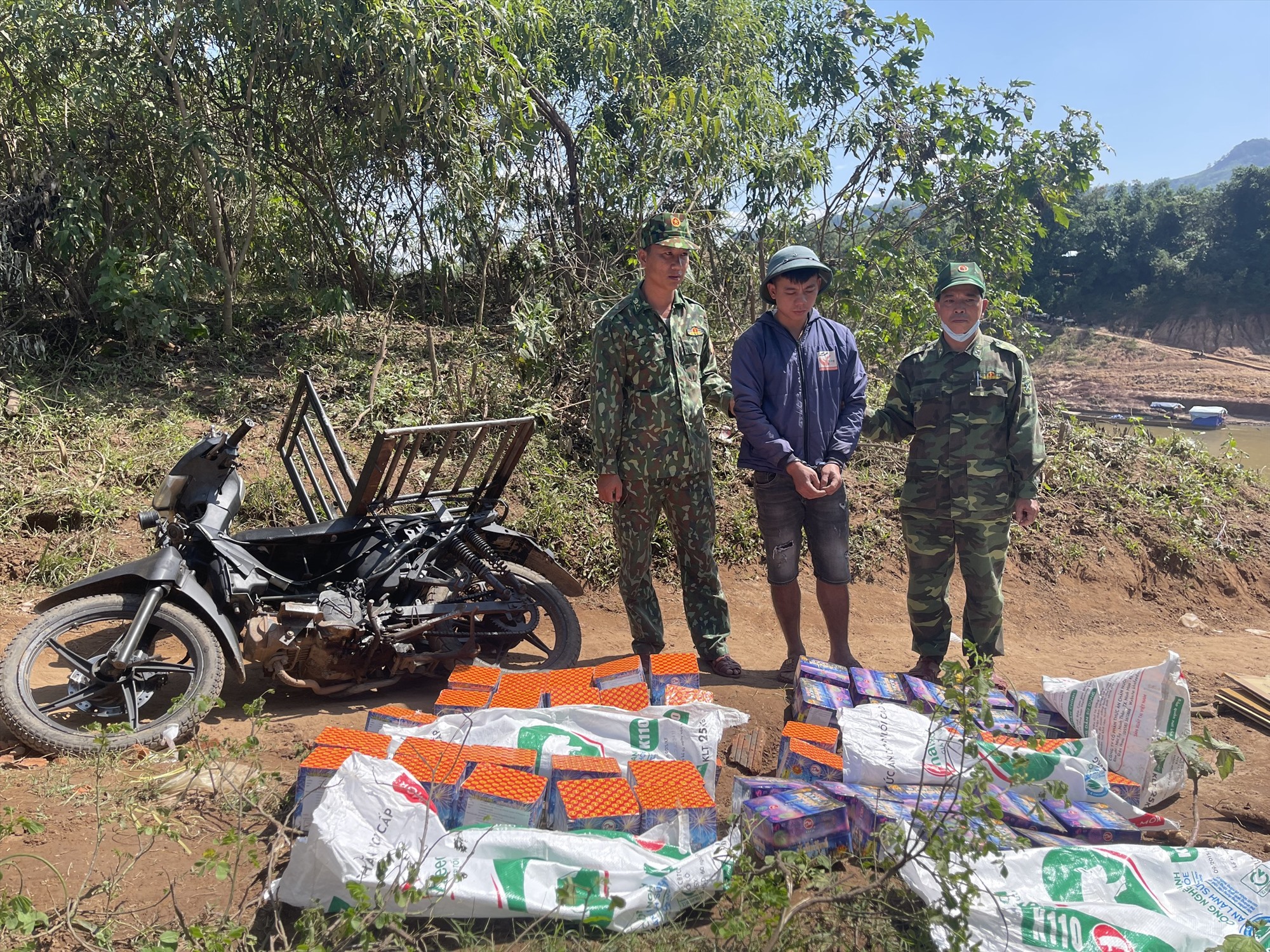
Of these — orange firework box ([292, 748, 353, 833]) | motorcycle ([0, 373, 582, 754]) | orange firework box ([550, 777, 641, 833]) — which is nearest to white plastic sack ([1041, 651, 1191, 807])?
orange firework box ([550, 777, 641, 833])

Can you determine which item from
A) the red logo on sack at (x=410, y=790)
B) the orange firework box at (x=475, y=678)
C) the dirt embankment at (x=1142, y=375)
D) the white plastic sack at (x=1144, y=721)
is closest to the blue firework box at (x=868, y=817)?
the white plastic sack at (x=1144, y=721)

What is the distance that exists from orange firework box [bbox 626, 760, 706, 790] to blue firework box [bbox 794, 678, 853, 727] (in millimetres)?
712

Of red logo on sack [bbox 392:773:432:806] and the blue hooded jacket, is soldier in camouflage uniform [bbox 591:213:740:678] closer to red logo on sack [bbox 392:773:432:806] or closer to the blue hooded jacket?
the blue hooded jacket

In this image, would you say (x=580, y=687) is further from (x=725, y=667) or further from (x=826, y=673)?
(x=725, y=667)

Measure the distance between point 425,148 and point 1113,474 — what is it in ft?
20.6

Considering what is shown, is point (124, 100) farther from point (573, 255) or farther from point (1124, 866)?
point (1124, 866)

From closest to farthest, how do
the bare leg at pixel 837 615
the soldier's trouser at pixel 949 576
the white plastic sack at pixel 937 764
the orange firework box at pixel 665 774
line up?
1. the orange firework box at pixel 665 774
2. the white plastic sack at pixel 937 764
3. the soldier's trouser at pixel 949 576
4. the bare leg at pixel 837 615

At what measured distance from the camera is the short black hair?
3.75 m

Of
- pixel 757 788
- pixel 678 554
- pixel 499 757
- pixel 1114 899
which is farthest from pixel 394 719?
pixel 1114 899

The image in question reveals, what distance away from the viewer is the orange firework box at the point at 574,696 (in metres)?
3.00

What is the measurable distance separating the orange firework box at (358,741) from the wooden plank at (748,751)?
1.19 m

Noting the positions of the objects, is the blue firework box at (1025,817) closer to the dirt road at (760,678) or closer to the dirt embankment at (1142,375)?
the dirt road at (760,678)

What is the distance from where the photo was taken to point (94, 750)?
2.81 meters

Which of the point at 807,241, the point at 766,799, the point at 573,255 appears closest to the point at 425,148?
the point at 573,255
